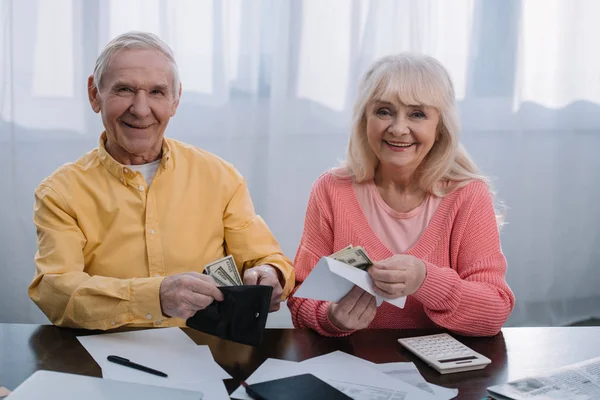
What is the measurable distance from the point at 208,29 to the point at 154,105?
1.45 metres

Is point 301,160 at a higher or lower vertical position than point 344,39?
lower

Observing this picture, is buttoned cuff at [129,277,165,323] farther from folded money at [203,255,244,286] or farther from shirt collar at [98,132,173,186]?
shirt collar at [98,132,173,186]

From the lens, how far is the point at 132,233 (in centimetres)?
205

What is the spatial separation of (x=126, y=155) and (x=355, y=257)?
84cm

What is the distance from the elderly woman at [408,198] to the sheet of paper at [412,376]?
1.05 feet

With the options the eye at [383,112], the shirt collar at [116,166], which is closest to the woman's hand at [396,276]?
the eye at [383,112]

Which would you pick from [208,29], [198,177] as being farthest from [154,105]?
[208,29]

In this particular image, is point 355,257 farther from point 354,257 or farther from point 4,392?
point 4,392

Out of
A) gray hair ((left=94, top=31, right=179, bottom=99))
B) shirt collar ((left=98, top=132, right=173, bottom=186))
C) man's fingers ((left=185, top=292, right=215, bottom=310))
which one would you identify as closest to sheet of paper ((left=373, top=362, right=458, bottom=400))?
man's fingers ((left=185, top=292, right=215, bottom=310))

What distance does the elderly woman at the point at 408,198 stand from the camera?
204 cm

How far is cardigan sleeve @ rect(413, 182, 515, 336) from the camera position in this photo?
181 centimetres

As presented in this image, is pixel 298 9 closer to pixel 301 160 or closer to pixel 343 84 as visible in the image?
pixel 343 84

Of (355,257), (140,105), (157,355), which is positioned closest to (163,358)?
(157,355)

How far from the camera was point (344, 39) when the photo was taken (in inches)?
139
